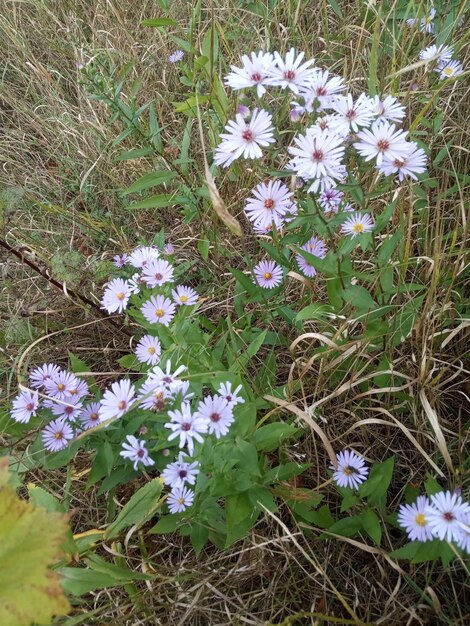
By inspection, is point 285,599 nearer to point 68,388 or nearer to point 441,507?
point 441,507

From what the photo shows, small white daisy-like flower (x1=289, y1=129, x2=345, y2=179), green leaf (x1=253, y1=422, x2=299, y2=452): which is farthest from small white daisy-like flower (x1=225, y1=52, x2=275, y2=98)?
green leaf (x1=253, y1=422, x2=299, y2=452)

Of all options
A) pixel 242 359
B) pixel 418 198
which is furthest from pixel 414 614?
pixel 418 198

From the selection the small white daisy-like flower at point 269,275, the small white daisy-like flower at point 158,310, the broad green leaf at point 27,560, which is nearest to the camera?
the broad green leaf at point 27,560

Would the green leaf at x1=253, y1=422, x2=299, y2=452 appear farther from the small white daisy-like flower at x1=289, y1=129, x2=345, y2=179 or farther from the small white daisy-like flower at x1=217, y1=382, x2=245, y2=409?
the small white daisy-like flower at x1=289, y1=129, x2=345, y2=179

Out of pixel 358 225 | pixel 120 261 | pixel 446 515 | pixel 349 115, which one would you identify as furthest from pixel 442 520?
pixel 120 261

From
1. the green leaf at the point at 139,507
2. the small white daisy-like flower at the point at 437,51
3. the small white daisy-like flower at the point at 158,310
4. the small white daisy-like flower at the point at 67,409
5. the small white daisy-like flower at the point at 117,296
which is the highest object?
the small white daisy-like flower at the point at 437,51

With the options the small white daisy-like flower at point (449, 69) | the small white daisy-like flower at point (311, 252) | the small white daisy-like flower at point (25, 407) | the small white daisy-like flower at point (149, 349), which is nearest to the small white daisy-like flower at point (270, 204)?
the small white daisy-like flower at point (311, 252)

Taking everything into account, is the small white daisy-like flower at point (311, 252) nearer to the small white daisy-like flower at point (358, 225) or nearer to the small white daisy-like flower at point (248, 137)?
the small white daisy-like flower at point (358, 225)
